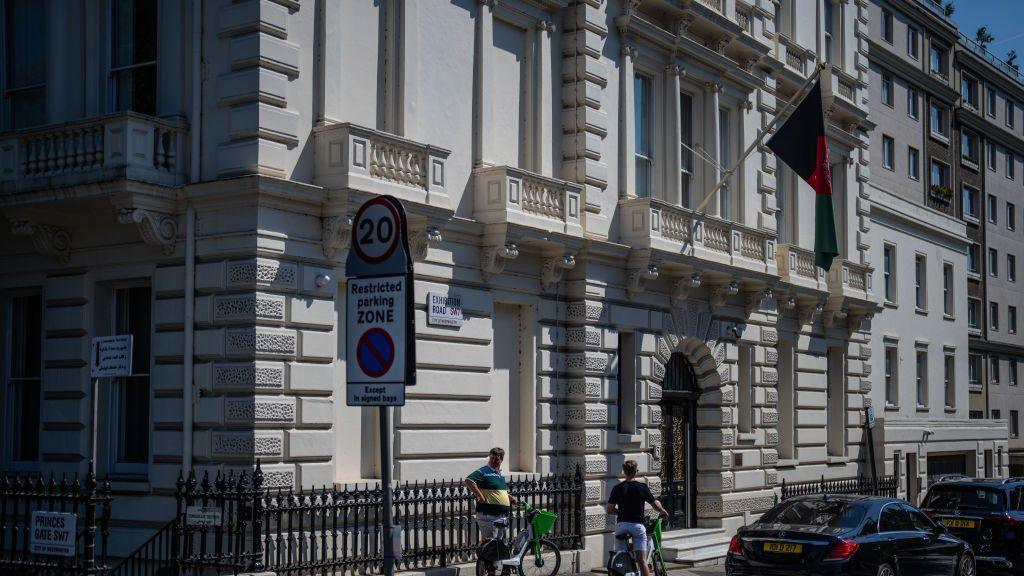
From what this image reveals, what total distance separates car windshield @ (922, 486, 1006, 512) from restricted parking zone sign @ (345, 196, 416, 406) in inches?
605

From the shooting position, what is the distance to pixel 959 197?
52250 mm

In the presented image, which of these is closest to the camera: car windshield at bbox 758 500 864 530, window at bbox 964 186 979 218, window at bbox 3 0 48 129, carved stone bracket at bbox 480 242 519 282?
car windshield at bbox 758 500 864 530

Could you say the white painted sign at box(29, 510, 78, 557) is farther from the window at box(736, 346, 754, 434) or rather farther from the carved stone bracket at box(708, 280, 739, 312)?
the window at box(736, 346, 754, 434)

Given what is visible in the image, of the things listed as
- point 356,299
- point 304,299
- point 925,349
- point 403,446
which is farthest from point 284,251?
point 925,349

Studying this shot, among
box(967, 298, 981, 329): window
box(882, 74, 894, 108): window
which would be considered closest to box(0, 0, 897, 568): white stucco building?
box(882, 74, 894, 108): window

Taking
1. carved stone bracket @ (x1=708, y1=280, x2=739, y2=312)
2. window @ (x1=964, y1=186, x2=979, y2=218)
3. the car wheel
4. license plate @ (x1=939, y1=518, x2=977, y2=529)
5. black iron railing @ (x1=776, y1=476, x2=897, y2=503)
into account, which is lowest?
the car wheel

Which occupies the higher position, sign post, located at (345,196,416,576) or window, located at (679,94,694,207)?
window, located at (679,94,694,207)

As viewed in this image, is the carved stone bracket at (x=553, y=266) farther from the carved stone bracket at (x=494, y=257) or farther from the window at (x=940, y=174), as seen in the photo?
the window at (x=940, y=174)

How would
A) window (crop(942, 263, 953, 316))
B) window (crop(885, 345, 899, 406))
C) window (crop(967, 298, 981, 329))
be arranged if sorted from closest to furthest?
window (crop(885, 345, 899, 406))
window (crop(942, 263, 953, 316))
window (crop(967, 298, 981, 329))

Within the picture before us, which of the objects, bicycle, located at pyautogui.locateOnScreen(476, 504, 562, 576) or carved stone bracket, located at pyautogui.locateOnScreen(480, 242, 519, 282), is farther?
carved stone bracket, located at pyautogui.locateOnScreen(480, 242, 519, 282)

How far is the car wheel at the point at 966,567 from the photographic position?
18984 millimetres

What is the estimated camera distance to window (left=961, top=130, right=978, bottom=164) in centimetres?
5303

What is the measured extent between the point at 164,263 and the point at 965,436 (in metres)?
33.8

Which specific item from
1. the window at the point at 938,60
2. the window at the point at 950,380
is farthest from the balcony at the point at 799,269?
the window at the point at 938,60
